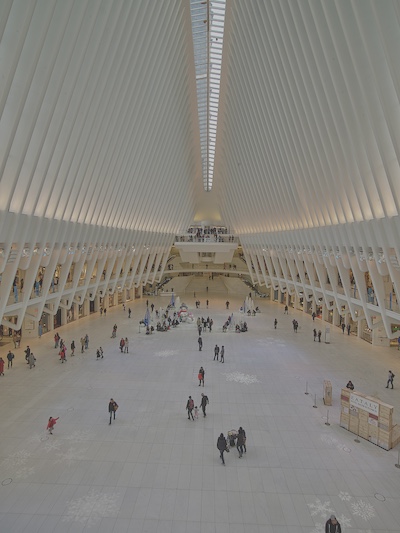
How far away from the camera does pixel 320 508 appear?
7238mm

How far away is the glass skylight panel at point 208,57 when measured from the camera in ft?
70.0

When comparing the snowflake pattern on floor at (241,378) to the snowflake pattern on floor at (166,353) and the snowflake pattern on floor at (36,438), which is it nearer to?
the snowflake pattern on floor at (166,353)

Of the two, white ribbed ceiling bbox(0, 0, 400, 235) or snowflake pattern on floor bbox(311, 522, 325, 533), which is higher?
white ribbed ceiling bbox(0, 0, 400, 235)

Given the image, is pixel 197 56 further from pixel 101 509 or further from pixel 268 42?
pixel 101 509

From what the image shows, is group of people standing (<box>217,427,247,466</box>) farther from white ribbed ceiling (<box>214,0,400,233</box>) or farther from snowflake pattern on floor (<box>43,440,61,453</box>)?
white ribbed ceiling (<box>214,0,400,233</box>)

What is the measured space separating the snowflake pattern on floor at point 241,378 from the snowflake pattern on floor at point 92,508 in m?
7.63

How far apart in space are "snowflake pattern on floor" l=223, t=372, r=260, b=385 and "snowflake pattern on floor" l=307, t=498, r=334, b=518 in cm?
682

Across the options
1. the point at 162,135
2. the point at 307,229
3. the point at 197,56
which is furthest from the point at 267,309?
the point at 197,56

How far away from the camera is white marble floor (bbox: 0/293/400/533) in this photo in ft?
22.9

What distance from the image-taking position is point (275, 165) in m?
21.4

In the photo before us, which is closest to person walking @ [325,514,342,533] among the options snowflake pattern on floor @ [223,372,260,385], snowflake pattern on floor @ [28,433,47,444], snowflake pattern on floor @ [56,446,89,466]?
snowflake pattern on floor @ [56,446,89,466]

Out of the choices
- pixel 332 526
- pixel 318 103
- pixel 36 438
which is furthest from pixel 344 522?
pixel 318 103

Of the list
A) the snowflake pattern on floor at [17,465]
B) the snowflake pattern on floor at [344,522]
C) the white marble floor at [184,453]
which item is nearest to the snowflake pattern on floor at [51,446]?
the white marble floor at [184,453]

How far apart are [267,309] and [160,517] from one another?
92.4 feet
